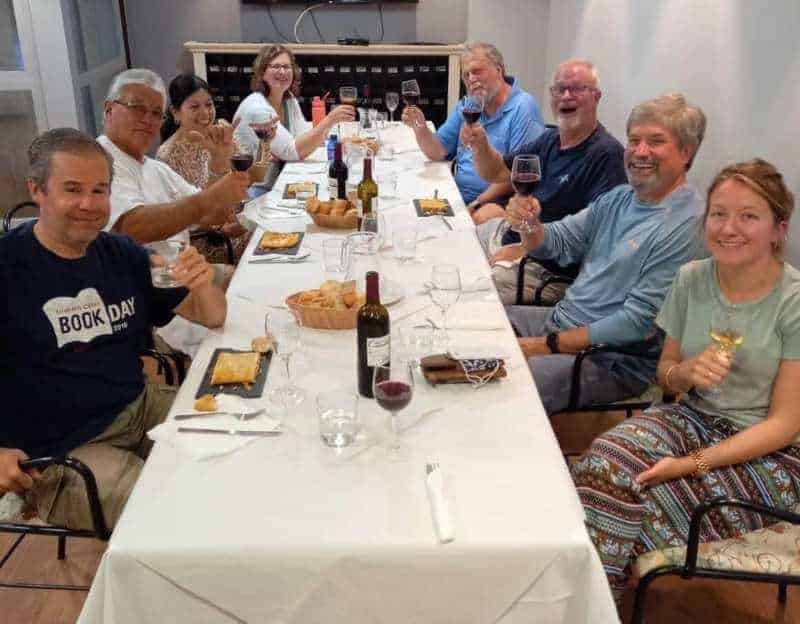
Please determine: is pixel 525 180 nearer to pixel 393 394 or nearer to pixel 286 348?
pixel 286 348

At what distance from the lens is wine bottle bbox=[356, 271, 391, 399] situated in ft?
5.03

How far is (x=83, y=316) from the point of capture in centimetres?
180

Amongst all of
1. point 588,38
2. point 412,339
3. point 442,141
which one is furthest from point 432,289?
point 588,38

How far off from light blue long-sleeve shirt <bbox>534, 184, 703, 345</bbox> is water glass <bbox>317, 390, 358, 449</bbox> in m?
1.04

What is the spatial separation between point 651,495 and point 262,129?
262cm

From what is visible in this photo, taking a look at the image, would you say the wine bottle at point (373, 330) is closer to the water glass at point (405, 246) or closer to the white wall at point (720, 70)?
the water glass at point (405, 246)

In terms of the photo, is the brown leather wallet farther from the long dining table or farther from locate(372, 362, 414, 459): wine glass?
locate(372, 362, 414, 459): wine glass

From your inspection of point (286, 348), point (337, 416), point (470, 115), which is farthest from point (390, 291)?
point (470, 115)

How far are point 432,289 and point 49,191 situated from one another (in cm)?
100

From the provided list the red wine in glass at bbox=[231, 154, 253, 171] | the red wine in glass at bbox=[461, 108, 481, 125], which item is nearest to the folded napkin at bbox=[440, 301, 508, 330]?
the red wine in glass at bbox=[231, 154, 253, 171]

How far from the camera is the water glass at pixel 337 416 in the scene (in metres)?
1.46

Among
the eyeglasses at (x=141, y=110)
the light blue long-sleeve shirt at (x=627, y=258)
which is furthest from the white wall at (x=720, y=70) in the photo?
the eyeglasses at (x=141, y=110)

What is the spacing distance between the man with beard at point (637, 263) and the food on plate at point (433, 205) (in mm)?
828

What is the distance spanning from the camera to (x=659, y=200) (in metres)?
2.27
